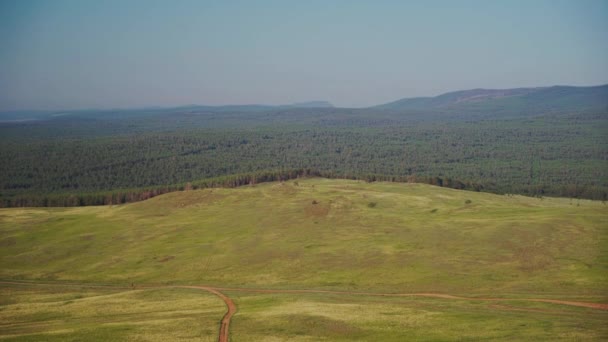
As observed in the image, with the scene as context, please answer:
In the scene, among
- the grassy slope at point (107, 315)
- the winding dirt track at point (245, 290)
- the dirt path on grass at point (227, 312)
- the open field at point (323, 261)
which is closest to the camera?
the dirt path on grass at point (227, 312)

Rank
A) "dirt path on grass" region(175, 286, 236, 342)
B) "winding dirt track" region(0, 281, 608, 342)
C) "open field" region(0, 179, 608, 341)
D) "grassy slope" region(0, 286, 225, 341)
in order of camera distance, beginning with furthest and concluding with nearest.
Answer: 1. "winding dirt track" region(0, 281, 608, 342)
2. "open field" region(0, 179, 608, 341)
3. "grassy slope" region(0, 286, 225, 341)
4. "dirt path on grass" region(175, 286, 236, 342)

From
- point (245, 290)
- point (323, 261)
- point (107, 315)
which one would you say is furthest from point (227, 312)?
point (323, 261)

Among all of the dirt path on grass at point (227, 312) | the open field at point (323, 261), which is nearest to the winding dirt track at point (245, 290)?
the dirt path on grass at point (227, 312)

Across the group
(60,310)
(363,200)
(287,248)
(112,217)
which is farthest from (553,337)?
(112,217)

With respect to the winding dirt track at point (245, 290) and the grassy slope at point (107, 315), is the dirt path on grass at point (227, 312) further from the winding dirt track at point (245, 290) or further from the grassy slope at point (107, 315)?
the grassy slope at point (107, 315)

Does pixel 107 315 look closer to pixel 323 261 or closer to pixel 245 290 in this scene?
pixel 245 290

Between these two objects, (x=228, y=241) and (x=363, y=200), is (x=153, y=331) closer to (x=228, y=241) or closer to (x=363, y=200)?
(x=228, y=241)

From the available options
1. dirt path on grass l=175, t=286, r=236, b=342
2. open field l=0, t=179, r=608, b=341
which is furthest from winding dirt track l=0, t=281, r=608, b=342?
open field l=0, t=179, r=608, b=341

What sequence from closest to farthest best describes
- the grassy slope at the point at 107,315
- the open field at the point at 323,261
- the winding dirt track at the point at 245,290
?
1. the grassy slope at the point at 107,315
2. the open field at the point at 323,261
3. the winding dirt track at the point at 245,290

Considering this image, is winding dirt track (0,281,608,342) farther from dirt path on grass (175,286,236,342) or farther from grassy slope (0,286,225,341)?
grassy slope (0,286,225,341)
